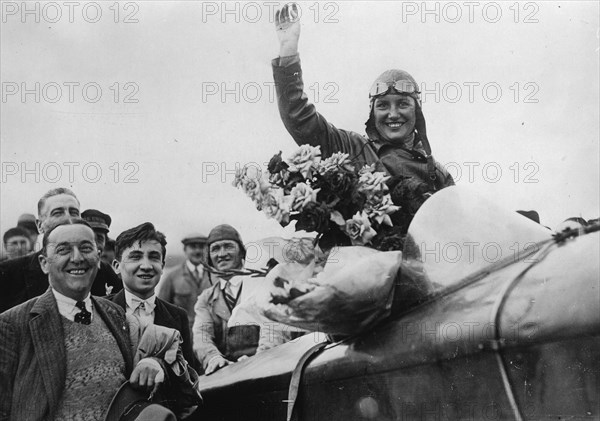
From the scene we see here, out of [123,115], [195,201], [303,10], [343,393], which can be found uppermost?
[303,10]

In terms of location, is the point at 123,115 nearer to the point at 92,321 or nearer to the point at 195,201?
the point at 195,201

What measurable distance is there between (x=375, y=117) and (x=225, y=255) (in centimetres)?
92

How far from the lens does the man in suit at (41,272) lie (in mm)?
3604

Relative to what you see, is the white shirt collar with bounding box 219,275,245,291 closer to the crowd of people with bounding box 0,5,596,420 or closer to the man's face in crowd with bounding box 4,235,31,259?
the crowd of people with bounding box 0,5,596,420

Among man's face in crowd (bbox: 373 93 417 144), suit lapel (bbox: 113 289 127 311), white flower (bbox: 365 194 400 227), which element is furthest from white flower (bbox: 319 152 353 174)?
suit lapel (bbox: 113 289 127 311)

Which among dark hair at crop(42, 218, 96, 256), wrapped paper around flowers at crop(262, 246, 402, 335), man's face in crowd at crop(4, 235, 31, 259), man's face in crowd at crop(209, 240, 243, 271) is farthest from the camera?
man's face in crowd at crop(4, 235, 31, 259)

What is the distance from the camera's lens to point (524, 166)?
379 centimetres

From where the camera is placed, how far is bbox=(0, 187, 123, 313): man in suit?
360 cm

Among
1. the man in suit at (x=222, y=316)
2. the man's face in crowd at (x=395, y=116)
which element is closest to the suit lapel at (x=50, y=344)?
the man in suit at (x=222, y=316)

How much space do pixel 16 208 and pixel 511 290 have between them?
7.97 feet

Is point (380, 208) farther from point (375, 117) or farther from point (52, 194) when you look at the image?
point (52, 194)

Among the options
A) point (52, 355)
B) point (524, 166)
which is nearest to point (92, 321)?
point (52, 355)

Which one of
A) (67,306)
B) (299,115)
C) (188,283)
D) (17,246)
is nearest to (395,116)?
(299,115)

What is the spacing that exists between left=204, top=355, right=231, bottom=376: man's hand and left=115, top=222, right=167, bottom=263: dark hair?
1.64ft
